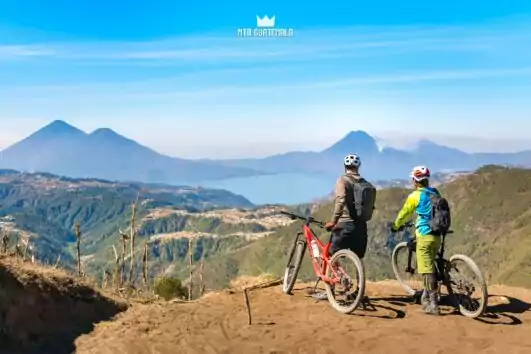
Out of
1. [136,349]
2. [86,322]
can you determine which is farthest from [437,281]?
[86,322]

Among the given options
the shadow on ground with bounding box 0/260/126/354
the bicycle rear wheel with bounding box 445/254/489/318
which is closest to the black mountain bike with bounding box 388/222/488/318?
the bicycle rear wheel with bounding box 445/254/489/318

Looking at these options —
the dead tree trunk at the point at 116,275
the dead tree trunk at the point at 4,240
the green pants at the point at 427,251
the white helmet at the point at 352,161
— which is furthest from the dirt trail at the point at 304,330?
the dead tree trunk at the point at 4,240

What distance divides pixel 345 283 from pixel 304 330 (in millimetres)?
1490

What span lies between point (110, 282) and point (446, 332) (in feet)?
30.2

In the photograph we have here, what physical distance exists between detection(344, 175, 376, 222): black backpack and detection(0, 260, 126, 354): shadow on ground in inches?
217

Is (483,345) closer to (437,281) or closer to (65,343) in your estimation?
(437,281)

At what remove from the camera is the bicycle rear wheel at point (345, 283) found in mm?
11352

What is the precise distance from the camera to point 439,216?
11.2m

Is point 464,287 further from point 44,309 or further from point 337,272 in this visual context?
point 44,309

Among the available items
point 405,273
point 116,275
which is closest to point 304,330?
point 405,273

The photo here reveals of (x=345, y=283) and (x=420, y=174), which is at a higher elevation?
(x=420, y=174)

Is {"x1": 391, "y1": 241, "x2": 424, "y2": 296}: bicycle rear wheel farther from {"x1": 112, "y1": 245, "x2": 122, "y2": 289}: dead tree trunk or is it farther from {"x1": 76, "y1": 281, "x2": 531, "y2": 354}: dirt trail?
{"x1": 112, "y1": 245, "x2": 122, "y2": 289}: dead tree trunk

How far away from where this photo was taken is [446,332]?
1052 centimetres

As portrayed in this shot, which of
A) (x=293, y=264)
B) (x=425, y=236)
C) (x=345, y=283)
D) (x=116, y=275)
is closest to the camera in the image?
(x=425, y=236)
